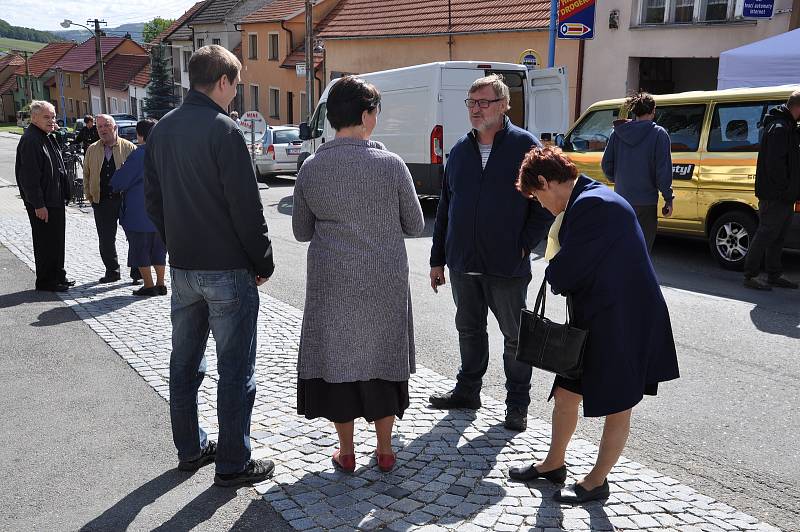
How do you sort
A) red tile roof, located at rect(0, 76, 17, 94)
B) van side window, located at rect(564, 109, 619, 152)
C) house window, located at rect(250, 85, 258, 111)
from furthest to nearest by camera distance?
red tile roof, located at rect(0, 76, 17, 94) < house window, located at rect(250, 85, 258, 111) < van side window, located at rect(564, 109, 619, 152)

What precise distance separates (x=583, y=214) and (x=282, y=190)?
16573 millimetres

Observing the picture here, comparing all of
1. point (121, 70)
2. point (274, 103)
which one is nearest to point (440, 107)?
point (274, 103)

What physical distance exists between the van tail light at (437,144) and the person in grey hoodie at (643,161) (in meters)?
5.41

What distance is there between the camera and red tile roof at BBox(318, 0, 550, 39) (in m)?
20.8

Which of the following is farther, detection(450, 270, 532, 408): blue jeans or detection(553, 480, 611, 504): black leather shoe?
detection(450, 270, 532, 408): blue jeans

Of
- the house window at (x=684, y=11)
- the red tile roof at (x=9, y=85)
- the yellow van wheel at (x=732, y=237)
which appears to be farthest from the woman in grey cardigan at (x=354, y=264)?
the red tile roof at (x=9, y=85)

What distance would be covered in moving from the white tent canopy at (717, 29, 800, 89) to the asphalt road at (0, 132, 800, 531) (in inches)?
150

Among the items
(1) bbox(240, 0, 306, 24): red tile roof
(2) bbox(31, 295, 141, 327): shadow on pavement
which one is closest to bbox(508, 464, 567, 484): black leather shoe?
(2) bbox(31, 295, 141, 327): shadow on pavement

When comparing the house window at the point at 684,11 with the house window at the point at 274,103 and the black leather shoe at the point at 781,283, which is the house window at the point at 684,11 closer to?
the black leather shoe at the point at 781,283

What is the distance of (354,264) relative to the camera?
3543mm

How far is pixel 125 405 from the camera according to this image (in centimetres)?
482

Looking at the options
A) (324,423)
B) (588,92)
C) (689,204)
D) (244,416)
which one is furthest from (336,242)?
(588,92)

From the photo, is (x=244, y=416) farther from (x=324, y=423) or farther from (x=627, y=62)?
(x=627, y=62)

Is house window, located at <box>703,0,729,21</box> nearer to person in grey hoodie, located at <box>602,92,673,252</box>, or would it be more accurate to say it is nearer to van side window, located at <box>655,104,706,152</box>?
van side window, located at <box>655,104,706,152</box>
